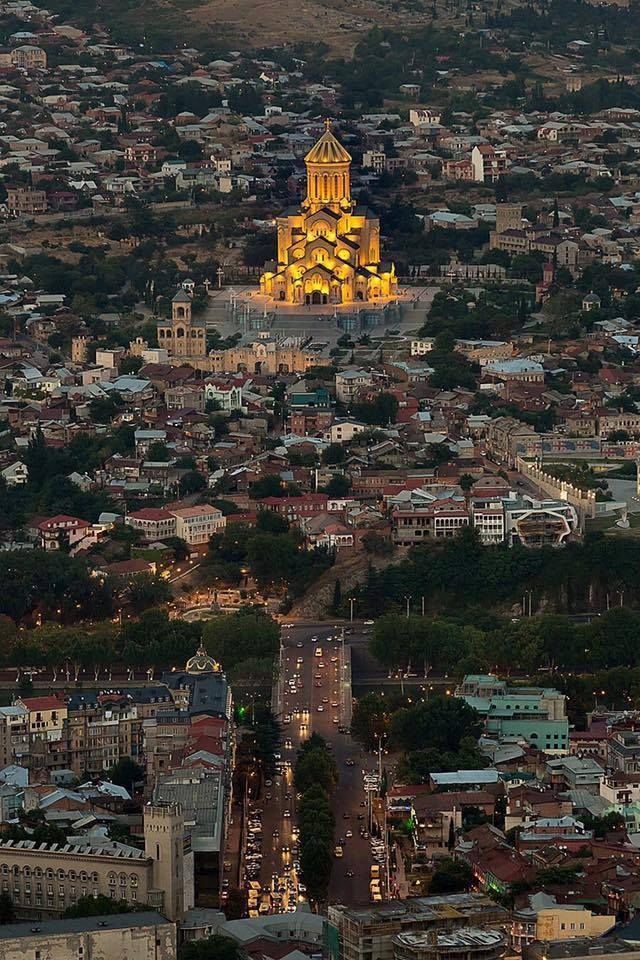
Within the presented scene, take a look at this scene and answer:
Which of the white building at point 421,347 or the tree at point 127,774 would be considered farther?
the white building at point 421,347

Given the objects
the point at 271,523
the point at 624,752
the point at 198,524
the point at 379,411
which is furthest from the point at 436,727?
the point at 379,411

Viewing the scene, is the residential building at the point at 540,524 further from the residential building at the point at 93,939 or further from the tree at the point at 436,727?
the residential building at the point at 93,939

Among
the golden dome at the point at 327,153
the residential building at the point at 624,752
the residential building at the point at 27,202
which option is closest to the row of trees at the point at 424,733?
the residential building at the point at 624,752

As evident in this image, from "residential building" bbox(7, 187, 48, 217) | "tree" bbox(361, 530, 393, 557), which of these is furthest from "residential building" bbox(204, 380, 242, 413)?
"residential building" bbox(7, 187, 48, 217)

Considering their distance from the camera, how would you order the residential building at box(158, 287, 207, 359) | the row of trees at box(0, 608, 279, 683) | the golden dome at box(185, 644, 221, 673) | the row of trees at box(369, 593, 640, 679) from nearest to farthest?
the golden dome at box(185, 644, 221, 673), the row of trees at box(369, 593, 640, 679), the row of trees at box(0, 608, 279, 683), the residential building at box(158, 287, 207, 359)

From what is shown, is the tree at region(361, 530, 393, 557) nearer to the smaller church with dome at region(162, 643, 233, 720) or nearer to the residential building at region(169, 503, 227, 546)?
the residential building at region(169, 503, 227, 546)

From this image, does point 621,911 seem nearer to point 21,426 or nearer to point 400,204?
point 21,426

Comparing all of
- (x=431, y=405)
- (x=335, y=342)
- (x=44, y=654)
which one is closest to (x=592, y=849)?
(x=44, y=654)
